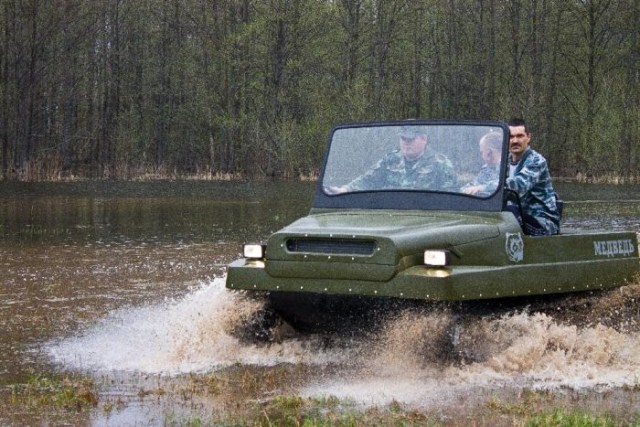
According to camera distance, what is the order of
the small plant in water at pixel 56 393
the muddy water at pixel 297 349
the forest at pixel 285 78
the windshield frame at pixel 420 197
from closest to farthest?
the small plant in water at pixel 56 393 → the muddy water at pixel 297 349 → the windshield frame at pixel 420 197 → the forest at pixel 285 78

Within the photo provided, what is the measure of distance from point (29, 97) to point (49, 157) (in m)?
2.97

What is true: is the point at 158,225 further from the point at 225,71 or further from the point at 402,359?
the point at 225,71

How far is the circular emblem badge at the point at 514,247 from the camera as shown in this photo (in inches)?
342

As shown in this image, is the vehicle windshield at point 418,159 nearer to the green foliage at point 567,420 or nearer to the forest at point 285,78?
the green foliage at point 567,420

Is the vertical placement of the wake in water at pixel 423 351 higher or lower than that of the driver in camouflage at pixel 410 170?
lower

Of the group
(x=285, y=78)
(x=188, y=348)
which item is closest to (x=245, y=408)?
(x=188, y=348)

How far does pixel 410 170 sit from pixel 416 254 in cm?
152

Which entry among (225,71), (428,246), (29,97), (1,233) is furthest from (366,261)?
(225,71)

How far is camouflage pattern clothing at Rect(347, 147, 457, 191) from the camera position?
939 centimetres

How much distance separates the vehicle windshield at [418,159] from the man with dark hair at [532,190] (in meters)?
0.41

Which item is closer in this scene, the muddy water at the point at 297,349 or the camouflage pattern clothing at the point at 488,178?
the muddy water at the point at 297,349

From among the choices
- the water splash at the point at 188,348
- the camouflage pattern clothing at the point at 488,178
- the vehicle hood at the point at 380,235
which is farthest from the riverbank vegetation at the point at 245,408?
the camouflage pattern clothing at the point at 488,178

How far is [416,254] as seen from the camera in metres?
8.16

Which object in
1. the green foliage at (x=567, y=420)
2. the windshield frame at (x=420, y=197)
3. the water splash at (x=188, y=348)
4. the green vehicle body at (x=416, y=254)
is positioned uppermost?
the windshield frame at (x=420, y=197)
